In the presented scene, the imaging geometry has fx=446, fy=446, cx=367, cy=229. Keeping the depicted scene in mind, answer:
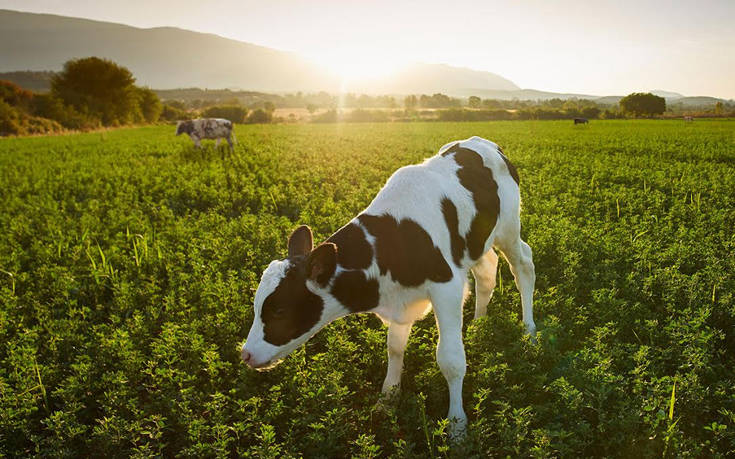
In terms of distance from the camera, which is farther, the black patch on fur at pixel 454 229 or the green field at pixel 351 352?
the black patch on fur at pixel 454 229

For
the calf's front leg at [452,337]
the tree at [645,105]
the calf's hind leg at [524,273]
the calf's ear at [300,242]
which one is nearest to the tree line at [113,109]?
the tree at [645,105]

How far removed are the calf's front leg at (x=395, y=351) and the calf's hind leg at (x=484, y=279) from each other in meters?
1.34

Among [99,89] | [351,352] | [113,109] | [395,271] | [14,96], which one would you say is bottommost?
[351,352]

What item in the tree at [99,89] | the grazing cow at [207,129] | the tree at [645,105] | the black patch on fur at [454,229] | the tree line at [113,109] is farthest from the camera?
the tree at [645,105]

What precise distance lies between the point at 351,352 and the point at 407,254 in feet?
5.73

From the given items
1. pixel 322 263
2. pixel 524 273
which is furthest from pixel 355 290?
pixel 524 273

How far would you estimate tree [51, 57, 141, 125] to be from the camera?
5828 cm

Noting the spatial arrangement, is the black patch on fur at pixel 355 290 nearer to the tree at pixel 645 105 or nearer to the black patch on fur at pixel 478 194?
the black patch on fur at pixel 478 194

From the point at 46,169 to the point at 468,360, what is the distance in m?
17.5

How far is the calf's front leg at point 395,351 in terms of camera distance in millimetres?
3893

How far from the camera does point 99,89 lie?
61.9 meters

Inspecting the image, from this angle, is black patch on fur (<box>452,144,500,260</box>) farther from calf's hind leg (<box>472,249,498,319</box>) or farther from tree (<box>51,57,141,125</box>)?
tree (<box>51,57,141,125</box>)

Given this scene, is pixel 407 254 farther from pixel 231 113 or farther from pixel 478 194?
pixel 231 113

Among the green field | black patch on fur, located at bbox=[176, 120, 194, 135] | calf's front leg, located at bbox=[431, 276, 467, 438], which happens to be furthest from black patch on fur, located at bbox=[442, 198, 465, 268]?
black patch on fur, located at bbox=[176, 120, 194, 135]
